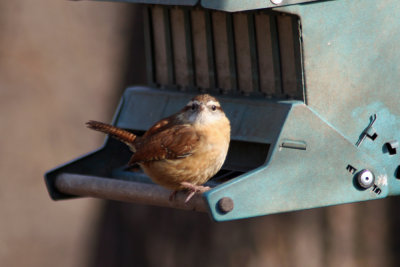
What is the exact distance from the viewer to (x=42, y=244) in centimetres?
913

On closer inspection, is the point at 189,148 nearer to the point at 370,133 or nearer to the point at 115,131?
the point at 115,131

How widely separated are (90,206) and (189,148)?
399cm

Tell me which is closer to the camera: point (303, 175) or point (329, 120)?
point (303, 175)

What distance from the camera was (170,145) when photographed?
5.60 m

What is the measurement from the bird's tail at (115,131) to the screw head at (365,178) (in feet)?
4.33

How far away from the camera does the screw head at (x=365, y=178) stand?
17.6 ft

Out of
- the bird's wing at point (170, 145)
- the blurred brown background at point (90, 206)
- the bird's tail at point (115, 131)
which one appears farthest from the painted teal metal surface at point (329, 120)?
the blurred brown background at point (90, 206)

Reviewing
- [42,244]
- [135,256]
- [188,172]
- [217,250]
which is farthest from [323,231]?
[188,172]

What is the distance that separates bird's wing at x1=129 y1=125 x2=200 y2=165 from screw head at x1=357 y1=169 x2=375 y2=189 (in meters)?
0.87

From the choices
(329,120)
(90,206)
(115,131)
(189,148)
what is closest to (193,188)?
(189,148)

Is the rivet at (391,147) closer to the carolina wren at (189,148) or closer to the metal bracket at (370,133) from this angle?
the metal bracket at (370,133)

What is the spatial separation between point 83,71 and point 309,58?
410 centimetres

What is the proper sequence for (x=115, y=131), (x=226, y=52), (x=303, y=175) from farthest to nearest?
(x=115, y=131) → (x=226, y=52) → (x=303, y=175)

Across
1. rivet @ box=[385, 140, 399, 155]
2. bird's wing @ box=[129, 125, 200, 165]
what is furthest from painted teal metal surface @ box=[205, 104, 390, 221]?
bird's wing @ box=[129, 125, 200, 165]
